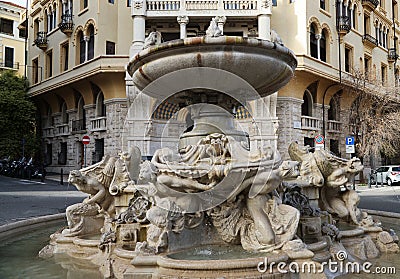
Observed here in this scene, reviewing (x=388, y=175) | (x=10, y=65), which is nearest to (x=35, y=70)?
(x=10, y=65)

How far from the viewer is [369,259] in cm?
500

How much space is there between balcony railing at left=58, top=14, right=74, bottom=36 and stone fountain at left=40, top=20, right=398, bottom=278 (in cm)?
2137

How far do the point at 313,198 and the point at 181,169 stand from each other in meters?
2.44

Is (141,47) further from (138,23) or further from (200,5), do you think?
(200,5)

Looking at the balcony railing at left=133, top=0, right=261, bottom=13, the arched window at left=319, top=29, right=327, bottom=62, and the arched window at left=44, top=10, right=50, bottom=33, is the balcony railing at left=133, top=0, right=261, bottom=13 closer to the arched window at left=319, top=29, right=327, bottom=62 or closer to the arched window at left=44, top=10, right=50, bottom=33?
the arched window at left=319, top=29, right=327, bottom=62

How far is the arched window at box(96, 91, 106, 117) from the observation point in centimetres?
2444

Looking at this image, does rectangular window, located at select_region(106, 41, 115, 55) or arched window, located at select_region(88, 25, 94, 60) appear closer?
rectangular window, located at select_region(106, 41, 115, 55)

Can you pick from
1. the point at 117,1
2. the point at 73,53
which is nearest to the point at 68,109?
the point at 73,53

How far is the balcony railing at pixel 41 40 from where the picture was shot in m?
29.0

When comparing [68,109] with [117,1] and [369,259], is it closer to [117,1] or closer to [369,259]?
[117,1]

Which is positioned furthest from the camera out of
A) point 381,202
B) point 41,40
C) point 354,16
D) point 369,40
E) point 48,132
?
point 48,132

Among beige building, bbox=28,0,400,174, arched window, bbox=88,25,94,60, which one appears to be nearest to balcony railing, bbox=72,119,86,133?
beige building, bbox=28,0,400,174

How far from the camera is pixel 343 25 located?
81.2ft

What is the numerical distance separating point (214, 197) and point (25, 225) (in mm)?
4450
